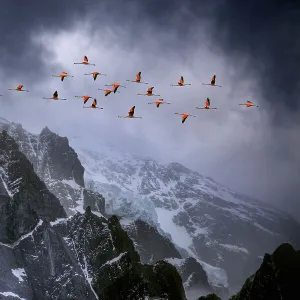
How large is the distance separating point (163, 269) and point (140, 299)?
2585 centimetres

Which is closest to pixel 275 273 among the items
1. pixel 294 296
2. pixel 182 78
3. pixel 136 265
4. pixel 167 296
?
pixel 294 296

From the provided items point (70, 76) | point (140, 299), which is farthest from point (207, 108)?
point (140, 299)

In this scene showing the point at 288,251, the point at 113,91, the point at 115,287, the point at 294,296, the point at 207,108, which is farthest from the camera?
the point at 115,287

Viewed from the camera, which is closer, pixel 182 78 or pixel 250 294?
pixel 182 78

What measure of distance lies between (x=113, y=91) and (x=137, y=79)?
4.20 meters

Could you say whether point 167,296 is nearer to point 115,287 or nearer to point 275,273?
point 115,287

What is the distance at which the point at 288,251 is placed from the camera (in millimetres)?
154000

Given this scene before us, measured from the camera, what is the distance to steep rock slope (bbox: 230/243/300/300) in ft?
479

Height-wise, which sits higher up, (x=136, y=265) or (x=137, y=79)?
(x=137, y=79)

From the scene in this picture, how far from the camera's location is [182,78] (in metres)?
59.6

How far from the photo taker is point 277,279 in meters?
148

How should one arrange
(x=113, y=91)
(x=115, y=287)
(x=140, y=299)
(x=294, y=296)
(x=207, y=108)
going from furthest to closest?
(x=115, y=287) < (x=140, y=299) < (x=294, y=296) < (x=113, y=91) < (x=207, y=108)

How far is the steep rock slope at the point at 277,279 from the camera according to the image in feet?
479

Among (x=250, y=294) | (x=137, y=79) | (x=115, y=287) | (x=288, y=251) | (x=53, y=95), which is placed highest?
(x=137, y=79)
